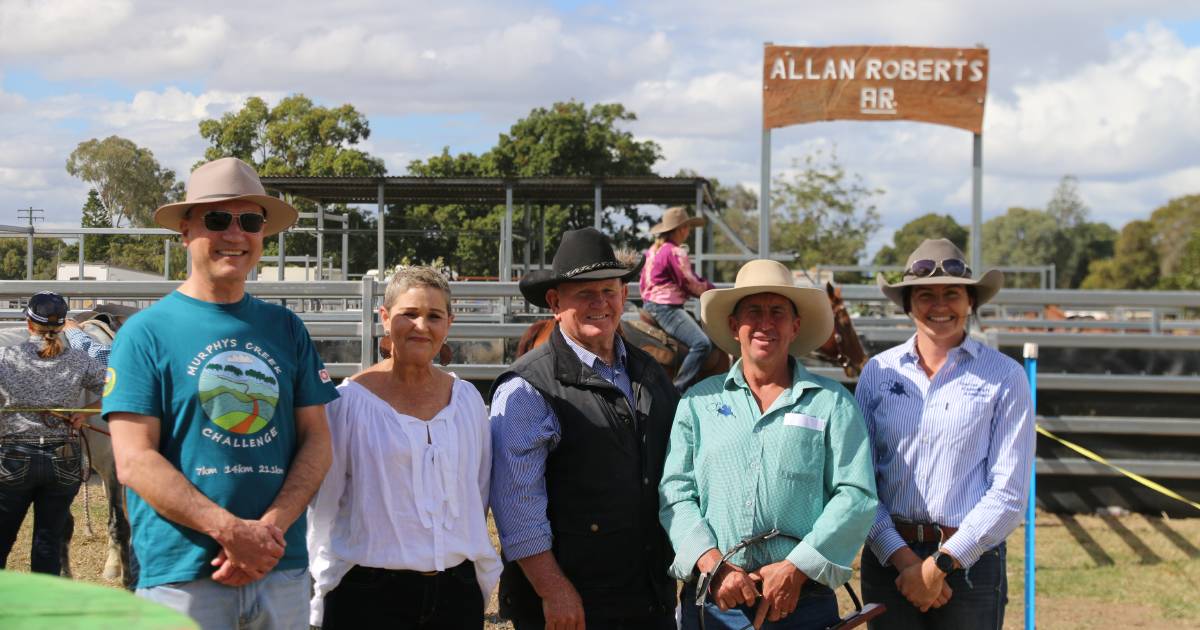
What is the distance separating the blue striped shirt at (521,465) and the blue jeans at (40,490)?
3665 millimetres

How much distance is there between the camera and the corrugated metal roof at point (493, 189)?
15289 millimetres

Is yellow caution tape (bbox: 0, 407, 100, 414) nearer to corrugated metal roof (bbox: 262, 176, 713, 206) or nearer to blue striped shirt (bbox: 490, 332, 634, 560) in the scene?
blue striped shirt (bbox: 490, 332, 634, 560)

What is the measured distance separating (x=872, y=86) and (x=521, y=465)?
301 inches

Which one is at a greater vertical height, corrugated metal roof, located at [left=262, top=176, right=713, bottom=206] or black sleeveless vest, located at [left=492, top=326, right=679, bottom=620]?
corrugated metal roof, located at [left=262, top=176, right=713, bottom=206]

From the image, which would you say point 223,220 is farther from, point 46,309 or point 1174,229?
point 1174,229

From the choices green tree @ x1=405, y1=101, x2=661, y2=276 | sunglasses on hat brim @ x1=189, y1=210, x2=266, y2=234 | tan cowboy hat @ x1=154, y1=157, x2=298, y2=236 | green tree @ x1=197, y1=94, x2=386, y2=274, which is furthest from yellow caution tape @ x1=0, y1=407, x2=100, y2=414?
green tree @ x1=405, y1=101, x2=661, y2=276

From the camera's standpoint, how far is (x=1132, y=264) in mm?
74125

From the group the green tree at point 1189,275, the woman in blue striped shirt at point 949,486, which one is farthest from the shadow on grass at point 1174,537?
the green tree at point 1189,275

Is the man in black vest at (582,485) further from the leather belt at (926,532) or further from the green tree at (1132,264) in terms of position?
the green tree at (1132,264)

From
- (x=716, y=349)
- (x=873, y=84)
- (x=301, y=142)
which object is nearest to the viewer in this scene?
(x=716, y=349)

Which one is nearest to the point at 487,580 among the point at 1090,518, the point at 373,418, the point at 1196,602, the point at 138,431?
the point at 373,418

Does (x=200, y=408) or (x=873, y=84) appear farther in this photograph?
(x=873, y=84)

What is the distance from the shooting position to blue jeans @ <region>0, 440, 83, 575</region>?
5.89m

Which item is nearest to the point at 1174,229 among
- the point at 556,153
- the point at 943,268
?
the point at 556,153
